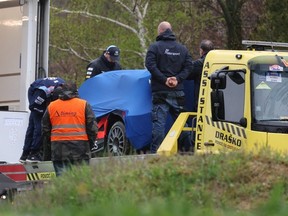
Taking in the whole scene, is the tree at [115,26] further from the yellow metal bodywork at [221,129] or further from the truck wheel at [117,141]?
Answer: the yellow metal bodywork at [221,129]

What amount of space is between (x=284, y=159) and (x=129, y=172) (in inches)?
62.6

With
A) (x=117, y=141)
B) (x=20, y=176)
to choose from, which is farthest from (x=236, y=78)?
(x=20, y=176)

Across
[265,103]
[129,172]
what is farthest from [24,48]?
[129,172]

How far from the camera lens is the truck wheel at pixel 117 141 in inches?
565

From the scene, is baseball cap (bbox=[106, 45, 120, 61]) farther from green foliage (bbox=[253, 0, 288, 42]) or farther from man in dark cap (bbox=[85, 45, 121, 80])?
green foliage (bbox=[253, 0, 288, 42])

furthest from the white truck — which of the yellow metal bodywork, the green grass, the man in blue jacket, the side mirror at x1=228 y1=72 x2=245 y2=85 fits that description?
the green grass

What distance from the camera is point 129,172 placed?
32.1ft

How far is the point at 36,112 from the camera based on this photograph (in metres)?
14.5

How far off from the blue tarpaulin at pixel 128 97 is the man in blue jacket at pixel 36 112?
847mm

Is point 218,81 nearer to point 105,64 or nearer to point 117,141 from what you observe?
point 117,141

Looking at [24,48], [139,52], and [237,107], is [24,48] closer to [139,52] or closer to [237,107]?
[237,107]

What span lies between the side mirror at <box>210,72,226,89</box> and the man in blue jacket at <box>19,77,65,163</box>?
9.65ft

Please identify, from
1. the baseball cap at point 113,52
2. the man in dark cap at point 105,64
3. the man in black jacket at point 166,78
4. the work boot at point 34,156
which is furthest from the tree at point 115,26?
the work boot at point 34,156

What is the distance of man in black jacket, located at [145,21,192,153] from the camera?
13695mm
